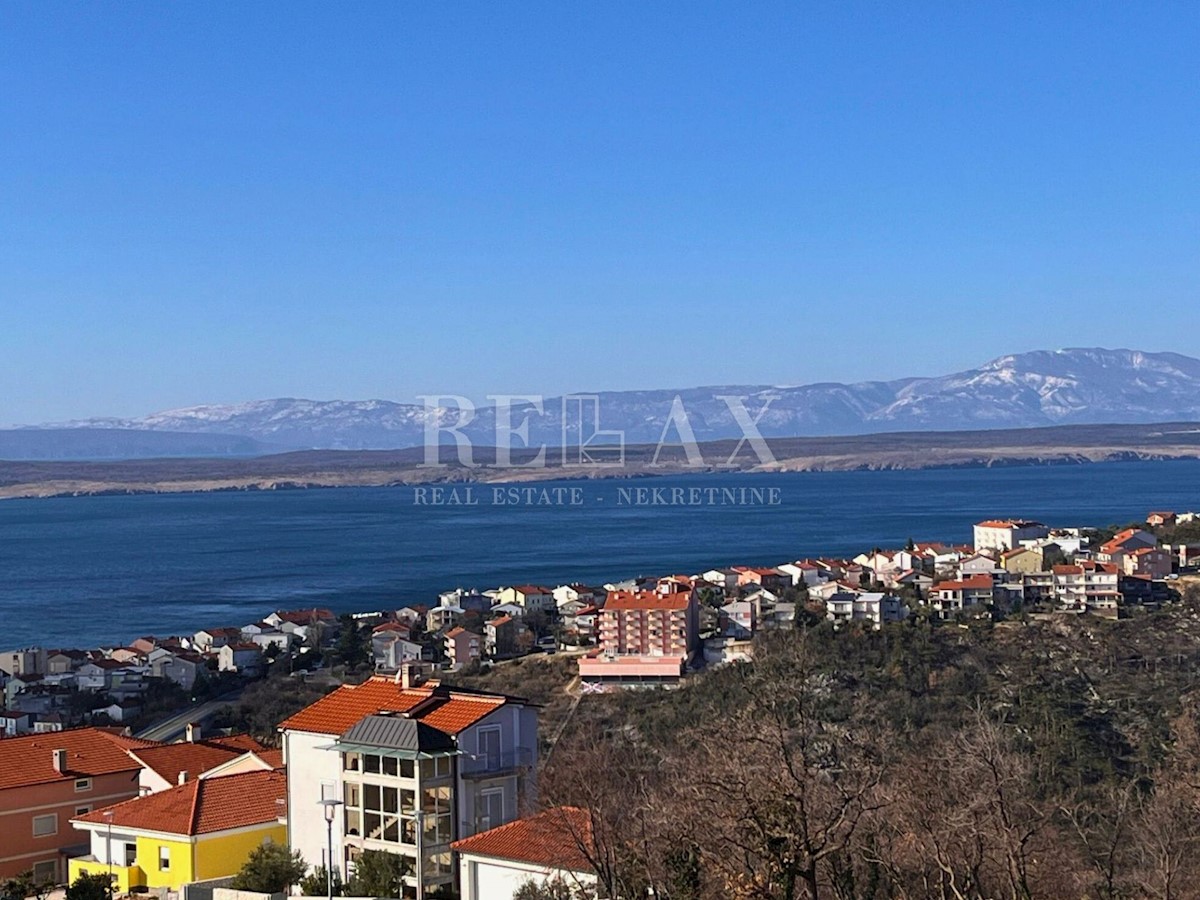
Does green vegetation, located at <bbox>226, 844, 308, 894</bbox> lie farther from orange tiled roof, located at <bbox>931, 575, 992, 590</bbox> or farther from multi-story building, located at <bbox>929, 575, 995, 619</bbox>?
orange tiled roof, located at <bbox>931, 575, 992, 590</bbox>

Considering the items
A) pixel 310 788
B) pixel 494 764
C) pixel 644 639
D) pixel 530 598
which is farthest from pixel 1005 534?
pixel 310 788

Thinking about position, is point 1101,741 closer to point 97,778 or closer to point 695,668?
point 695,668

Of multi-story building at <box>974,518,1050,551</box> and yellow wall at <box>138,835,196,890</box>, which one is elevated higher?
yellow wall at <box>138,835,196,890</box>

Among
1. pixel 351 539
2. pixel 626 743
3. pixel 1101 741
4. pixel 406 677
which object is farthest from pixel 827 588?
pixel 351 539

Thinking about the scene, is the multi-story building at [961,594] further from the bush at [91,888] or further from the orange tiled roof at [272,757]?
the bush at [91,888]

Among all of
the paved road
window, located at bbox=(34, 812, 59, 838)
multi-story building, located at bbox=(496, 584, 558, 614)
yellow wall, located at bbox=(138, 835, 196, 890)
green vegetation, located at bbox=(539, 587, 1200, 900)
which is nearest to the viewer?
green vegetation, located at bbox=(539, 587, 1200, 900)

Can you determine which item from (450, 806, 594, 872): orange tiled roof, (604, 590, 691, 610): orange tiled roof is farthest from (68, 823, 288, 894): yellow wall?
(604, 590, 691, 610): orange tiled roof

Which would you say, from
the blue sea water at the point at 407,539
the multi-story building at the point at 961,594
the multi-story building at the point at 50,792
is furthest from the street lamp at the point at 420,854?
the blue sea water at the point at 407,539
